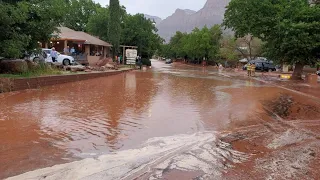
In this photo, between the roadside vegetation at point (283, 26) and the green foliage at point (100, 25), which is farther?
the green foliage at point (100, 25)

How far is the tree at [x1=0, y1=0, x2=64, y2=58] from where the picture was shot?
14.4 m

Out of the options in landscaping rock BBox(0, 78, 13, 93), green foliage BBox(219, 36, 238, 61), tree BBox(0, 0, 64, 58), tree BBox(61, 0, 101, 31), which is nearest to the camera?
landscaping rock BBox(0, 78, 13, 93)

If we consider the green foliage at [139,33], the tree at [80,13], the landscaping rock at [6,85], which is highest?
the tree at [80,13]

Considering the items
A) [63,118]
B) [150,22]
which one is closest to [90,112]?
[63,118]

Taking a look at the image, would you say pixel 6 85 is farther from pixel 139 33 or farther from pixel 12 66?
pixel 139 33

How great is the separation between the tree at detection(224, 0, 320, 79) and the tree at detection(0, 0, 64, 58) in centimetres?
1796

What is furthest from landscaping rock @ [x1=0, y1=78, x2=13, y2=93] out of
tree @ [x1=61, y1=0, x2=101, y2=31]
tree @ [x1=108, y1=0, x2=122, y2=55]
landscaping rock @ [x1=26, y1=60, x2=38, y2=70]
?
tree @ [x1=61, y1=0, x2=101, y2=31]

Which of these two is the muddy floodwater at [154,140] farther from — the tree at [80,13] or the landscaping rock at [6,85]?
the tree at [80,13]

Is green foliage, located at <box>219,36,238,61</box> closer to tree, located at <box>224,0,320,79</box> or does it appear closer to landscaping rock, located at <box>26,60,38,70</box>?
tree, located at <box>224,0,320,79</box>

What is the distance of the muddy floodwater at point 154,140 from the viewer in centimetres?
548

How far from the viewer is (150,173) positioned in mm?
5359

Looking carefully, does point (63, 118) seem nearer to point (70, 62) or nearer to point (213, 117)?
point (213, 117)

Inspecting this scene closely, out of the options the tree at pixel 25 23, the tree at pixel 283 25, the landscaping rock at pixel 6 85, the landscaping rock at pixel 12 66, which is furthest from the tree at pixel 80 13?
the landscaping rock at pixel 6 85

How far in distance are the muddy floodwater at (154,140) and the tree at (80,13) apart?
54.6 meters
